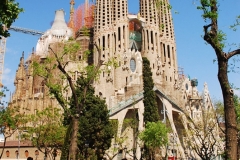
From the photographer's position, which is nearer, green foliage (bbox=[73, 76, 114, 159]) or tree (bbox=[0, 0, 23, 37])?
tree (bbox=[0, 0, 23, 37])

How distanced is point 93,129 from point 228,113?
19.1 m

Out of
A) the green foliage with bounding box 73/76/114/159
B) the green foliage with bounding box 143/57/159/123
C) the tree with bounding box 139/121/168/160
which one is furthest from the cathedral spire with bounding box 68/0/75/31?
the tree with bounding box 139/121/168/160

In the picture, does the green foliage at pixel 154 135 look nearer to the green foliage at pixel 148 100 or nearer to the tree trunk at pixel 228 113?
the green foliage at pixel 148 100

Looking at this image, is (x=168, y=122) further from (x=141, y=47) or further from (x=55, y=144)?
(x=141, y=47)

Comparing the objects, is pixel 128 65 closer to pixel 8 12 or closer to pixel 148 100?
pixel 148 100

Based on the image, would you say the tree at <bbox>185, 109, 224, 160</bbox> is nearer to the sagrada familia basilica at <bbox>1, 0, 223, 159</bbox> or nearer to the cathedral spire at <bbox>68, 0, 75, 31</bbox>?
the sagrada familia basilica at <bbox>1, 0, 223, 159</bbox>

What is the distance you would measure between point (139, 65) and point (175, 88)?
7532 millimetres

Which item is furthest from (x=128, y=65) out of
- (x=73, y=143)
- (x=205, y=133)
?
(x=73, y=143)

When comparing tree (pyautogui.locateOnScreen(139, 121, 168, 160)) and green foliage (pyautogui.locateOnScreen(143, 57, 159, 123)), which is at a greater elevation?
green foliage (pyautogui.locateOnScreen(143, 57, 159, 123))

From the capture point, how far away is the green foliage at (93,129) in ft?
88.5

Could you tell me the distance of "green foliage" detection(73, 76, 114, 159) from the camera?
2698 cm

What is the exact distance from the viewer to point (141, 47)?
60312 mm

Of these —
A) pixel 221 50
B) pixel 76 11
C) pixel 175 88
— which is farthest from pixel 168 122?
pixel 76 11

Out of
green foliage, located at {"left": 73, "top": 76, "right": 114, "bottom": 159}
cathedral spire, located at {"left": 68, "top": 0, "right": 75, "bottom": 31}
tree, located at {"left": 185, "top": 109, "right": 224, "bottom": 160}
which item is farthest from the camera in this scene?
cathedral spire, located at {"left": 68, "top": 0, "right": 75, "bottom": 31}
